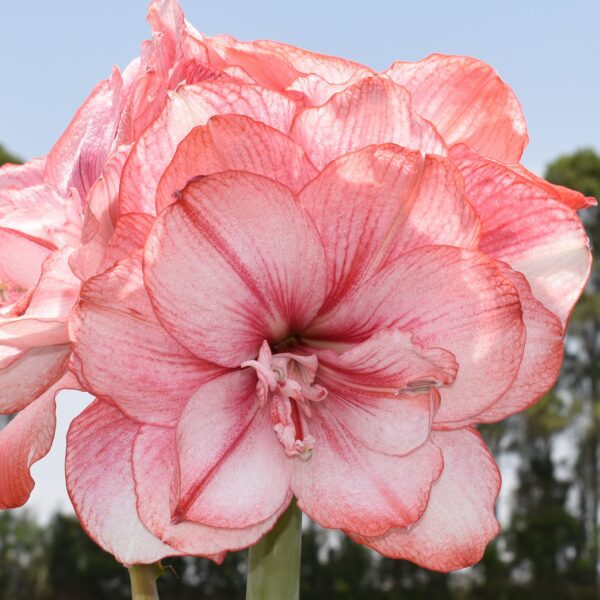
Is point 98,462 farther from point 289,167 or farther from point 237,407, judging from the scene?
point 289,167

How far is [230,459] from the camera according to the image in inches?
28.2

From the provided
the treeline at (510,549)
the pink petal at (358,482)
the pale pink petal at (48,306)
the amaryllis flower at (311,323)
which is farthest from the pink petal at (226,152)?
the treeline at (510,549)

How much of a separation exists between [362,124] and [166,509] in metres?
0.33

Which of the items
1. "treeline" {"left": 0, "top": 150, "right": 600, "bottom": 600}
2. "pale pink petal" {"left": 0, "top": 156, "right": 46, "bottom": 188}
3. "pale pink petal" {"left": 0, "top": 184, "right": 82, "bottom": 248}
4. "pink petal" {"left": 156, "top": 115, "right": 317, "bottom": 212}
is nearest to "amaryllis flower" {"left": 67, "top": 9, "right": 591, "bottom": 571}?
"pink petal" {"left": 156, "top": 115, "right": 317, "bottom": 212}

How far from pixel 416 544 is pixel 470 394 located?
0.13 m

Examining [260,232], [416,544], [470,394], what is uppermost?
[260,232]

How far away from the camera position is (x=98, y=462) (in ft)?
2.35

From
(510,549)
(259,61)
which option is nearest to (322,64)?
(259,61)

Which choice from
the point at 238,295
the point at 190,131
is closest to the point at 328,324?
the point at 238,295

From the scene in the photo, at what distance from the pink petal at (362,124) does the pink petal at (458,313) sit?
0.09 meters

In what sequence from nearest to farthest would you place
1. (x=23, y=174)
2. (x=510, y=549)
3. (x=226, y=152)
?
(x=226, y=152) < (x=23, y=174) < (x=510, y=549)

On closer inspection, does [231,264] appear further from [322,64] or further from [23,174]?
[23,174]

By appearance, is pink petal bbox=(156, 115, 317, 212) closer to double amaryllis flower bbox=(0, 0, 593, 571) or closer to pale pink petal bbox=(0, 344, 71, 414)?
double amaryllis flower bbox=(0, 0, 593, 571)

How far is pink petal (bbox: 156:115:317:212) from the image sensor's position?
0.65 meters
